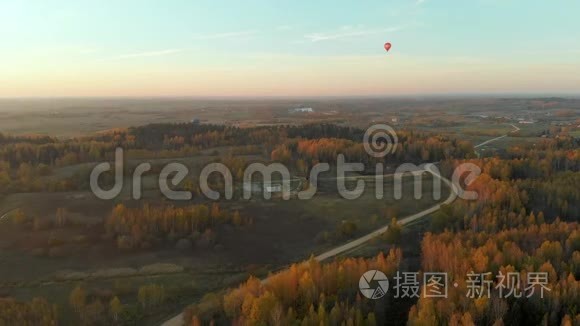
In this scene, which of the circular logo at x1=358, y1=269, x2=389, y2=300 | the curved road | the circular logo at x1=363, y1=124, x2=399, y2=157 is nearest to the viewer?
the circular logo at x1=358, y1=269, x2=389, y2=300

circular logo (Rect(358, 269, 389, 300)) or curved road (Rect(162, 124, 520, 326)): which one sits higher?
circular logo (Rect(358, 269, 389, 300))

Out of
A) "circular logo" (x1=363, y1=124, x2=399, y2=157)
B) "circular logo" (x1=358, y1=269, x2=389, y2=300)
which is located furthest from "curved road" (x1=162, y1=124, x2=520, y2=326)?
"circular logo" (x1=363, y1=124, x2=399, y2=157)

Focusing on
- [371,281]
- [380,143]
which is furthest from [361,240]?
[380,143]

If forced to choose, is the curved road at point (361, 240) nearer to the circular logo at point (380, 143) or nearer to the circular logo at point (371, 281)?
the circular logo at point (371, 281)

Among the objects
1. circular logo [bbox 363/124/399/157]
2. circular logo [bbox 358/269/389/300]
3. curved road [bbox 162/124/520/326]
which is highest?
circular logo [bbox 363/124/399/157]

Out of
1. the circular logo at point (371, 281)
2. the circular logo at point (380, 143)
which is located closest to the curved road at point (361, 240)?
the circular logo at point (371, 281)

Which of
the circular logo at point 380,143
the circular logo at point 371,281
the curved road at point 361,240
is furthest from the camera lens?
the circular logo at point 380,143

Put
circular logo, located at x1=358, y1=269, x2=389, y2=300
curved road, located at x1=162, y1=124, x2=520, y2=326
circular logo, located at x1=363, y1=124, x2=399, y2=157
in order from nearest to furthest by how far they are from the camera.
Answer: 1. circular logo, located at x1=358, y1=269, x2=389, y2=300
2. curved road, located at x1=162, y1=124, x2=520, y2=326
3. circular logo, located at x1=363, y1=124, x2=399, y2=157

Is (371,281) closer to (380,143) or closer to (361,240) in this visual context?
(361,240)

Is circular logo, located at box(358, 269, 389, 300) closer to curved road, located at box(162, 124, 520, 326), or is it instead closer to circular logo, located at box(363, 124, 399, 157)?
curved road, located at box(162, 124, 520, 326)
